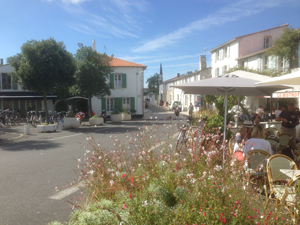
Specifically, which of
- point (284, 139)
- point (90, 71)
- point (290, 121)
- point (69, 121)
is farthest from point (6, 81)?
point (284, 139)

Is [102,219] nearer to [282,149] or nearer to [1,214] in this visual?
[1,214]

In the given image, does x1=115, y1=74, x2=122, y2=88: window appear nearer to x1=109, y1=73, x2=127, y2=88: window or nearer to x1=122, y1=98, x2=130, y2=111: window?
x1=109, y1=73, x2=127, y2=88: window

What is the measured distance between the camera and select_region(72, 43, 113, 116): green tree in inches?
897

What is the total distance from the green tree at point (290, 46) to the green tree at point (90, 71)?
15323mm

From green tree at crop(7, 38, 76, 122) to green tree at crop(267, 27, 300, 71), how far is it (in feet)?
54.3

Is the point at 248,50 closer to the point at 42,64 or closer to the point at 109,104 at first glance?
the point at 109,104

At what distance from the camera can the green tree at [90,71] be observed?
22.8 meters

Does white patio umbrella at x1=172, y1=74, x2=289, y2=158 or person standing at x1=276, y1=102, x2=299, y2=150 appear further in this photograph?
person standing at x1=276, y1=102, x2=299, y2=150

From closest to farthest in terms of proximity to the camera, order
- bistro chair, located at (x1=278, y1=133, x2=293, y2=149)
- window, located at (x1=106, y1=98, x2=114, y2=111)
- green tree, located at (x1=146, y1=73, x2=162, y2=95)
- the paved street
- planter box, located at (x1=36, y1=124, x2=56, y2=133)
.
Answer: the paved street → bistro chair, located at (x1=278, y1=133, x2=293, y2=149) → planter box, located at (x1=36, y1=124, x2=56, y2=133) → window, located at (x1=106, y1=98, x2=114, y2=111) → green tree, located at (x1=146, y1=73, x2=162, y2=95)

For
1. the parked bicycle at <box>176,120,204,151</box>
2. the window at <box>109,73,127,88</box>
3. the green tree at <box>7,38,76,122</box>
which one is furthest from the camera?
the window at <box>109,73,127,88</box>

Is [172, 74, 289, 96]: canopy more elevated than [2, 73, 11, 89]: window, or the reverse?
[2, 73, 11, 89]: window

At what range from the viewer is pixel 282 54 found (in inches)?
773

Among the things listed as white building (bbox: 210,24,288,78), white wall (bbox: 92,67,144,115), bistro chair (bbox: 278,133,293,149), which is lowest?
bistro chair (bbox: 278,133,293,149)

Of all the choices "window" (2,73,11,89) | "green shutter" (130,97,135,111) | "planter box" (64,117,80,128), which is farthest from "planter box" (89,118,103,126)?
"window" (2,73,11,89)
